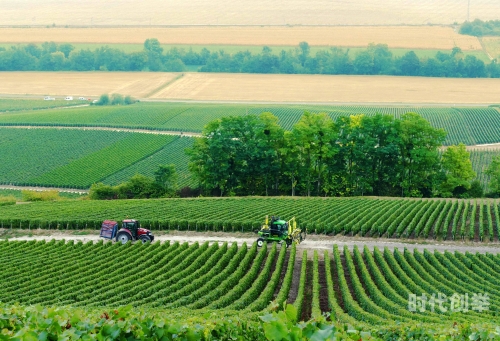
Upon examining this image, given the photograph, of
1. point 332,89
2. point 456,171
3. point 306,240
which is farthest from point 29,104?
point 306,240

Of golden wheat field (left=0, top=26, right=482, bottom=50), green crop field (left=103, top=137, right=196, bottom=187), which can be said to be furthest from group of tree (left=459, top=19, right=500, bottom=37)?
green crop field (left=103, top=137, right=196, bottom=187)

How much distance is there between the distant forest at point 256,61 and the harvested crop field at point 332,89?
4411 millimetres

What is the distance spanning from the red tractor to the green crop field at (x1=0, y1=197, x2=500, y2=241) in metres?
4.99

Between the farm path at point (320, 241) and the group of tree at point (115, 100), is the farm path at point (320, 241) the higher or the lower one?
the lower one

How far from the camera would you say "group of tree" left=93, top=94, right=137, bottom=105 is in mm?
123500

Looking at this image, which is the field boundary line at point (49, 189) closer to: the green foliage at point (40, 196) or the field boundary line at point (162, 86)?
the green foliage at point (40, 196)

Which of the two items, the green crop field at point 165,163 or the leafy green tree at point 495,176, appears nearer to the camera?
the leafy green tree at point 495,176

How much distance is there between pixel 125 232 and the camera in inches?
1722

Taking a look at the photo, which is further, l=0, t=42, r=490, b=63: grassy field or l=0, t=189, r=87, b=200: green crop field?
l=0, t=42, r=490, b=63: grassy field

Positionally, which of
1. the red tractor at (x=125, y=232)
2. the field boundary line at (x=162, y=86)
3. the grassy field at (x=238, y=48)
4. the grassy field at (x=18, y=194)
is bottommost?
the grassy field at (x=18, y=194)

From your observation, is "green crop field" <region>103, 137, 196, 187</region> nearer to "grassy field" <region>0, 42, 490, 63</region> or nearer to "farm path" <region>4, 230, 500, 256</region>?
"farm path" <region>4, 230, 500, 256</region>

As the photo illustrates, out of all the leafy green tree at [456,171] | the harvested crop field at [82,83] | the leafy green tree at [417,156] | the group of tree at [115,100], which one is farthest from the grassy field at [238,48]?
the leafy green tree at [456,171]

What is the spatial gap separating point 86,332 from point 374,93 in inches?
4605

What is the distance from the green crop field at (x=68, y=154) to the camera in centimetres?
8081
